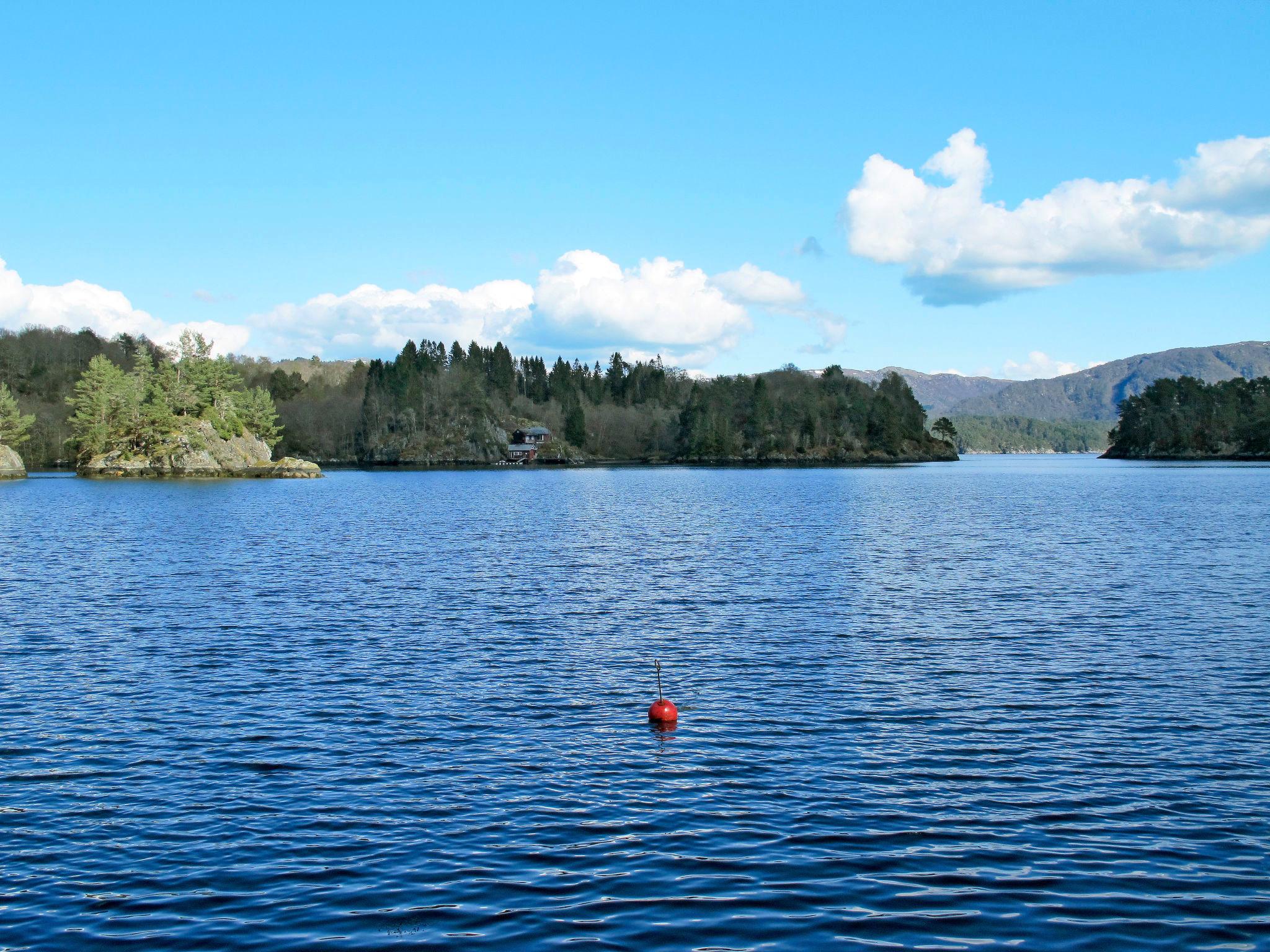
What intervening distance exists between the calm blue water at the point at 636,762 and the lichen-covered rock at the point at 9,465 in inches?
5817

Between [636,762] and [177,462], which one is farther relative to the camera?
[177,462]

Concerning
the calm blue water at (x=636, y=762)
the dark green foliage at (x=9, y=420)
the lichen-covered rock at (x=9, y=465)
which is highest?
the dark green foliage at (x=9, y=420)

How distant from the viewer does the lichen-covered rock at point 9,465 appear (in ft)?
567

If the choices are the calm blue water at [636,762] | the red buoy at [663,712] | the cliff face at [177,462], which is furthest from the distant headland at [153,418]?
the red buoy at [663,712]

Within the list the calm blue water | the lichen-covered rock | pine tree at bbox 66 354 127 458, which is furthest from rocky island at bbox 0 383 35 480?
the calm blue water

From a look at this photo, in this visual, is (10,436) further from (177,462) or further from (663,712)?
(663,712)

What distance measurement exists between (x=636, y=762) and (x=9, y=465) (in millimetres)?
190667

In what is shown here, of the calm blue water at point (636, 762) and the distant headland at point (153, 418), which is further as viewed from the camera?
the distant headland at point (153, 418)

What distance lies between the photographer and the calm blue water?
14.0 metres

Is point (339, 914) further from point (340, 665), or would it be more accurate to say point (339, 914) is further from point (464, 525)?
point (464, 525)

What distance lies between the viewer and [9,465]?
571 ft

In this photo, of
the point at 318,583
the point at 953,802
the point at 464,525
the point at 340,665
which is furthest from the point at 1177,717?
the point at 464,525

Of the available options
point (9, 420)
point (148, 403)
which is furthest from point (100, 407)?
point (9, 420)

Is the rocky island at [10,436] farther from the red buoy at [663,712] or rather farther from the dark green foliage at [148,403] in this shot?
the red buoy at [663,712]
